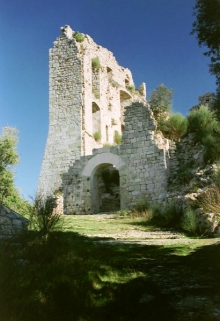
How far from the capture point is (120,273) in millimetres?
3951

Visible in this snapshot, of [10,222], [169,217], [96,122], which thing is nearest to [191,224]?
[169,217]

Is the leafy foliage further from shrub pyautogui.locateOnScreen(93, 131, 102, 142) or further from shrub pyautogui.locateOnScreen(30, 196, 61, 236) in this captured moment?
shrub pyautogui.locateOnScreen(30, 196, 61, 236)

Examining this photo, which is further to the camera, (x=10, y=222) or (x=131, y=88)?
(x=131, y=88)

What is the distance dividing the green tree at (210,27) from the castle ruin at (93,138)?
6.36 meters

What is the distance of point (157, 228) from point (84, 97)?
471 inches

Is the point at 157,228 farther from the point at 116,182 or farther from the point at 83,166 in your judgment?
the point at 116,182

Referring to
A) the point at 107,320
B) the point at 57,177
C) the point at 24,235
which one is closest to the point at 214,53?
the point at 24,235

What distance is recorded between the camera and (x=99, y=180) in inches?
707

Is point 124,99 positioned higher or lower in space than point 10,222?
higher

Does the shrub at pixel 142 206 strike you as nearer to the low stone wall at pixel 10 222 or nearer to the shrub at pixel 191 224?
the shrub at pixel 191 224

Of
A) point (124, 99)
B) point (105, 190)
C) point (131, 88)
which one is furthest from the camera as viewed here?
point (131, 88)

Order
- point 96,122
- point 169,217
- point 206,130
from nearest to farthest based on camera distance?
point 169,217 < point 206,130 < point 96,122

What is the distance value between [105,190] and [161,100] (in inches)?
240

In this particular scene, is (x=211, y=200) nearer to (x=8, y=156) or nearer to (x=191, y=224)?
(x=191, y=224)
